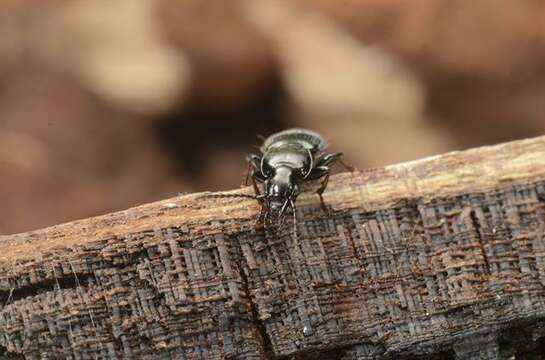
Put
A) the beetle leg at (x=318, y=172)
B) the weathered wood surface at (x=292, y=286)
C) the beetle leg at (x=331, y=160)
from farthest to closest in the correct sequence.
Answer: the beetle leg at (x=331, y=160)
the beetle leg at (x=318, y=172)
the weathered wood surface at (x=292, y=286)

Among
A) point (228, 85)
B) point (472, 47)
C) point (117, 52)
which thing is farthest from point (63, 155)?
point (472, 47)

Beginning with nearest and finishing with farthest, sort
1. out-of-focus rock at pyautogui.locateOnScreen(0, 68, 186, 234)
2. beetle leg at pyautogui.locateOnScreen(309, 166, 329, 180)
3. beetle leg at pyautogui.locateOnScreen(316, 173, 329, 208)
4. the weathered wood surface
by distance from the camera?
the weathered wood surface → beetle leg at pyautogui.locateOnScreen(316, 173, 329, 208) → beetle leg at pyautogui.locateOnScreen(309, 166, 329, 180) → out-of-focus rock at pyautogui.locateOnScreen(0, 68, 186, 234)

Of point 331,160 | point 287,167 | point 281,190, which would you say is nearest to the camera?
point 281,190

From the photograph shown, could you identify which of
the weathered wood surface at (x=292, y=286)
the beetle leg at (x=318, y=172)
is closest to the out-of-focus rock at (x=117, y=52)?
the beetle leg at (x=318, y=172)

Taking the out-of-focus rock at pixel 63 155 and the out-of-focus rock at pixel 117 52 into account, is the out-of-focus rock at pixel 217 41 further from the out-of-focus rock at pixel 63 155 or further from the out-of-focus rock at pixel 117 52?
the out-of-focus rock at pixel 63 155

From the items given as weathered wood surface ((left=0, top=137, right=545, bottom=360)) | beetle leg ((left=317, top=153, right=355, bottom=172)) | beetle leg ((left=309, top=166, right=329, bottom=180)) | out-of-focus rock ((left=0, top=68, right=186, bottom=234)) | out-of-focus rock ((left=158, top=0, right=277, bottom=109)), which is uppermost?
out-of-focus rock ((left=158, top=0, right=277, bottom=109))

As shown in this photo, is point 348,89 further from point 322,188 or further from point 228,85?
point 322,188

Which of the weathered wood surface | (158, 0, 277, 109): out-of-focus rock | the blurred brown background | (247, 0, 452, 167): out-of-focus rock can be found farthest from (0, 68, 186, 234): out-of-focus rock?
the weathered wood surface

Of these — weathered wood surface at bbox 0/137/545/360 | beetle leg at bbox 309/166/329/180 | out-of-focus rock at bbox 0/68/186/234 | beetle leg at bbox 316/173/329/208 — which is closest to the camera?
weathered wood surface at bbox 0/137/545/360

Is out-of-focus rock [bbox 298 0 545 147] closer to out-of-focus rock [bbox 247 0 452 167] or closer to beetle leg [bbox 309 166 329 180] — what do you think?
out-of-focus rock [bbox 247 0 452 167]
